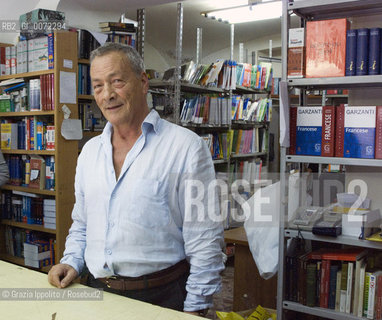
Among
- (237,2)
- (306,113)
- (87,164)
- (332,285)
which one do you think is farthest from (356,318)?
(237,2)

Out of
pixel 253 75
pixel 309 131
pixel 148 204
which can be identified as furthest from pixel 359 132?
pixel 253 75

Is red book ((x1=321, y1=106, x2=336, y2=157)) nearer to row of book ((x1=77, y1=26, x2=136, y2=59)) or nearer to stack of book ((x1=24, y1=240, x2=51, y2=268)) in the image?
row of book ((x1=77, y1=26, x2=136, y2=59))

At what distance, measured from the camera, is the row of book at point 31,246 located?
3.91 m

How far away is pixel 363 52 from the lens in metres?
2.10

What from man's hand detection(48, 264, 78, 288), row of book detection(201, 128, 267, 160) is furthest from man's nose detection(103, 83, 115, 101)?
row of book detection(201, 128, 267, 160)

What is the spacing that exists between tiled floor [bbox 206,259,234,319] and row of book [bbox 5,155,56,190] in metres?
1.67

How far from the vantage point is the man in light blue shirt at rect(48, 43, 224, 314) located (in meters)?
1.50

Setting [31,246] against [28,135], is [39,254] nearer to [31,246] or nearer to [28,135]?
[31,246]

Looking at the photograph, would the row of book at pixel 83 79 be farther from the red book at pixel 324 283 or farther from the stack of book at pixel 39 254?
the red book at pixel 324 283

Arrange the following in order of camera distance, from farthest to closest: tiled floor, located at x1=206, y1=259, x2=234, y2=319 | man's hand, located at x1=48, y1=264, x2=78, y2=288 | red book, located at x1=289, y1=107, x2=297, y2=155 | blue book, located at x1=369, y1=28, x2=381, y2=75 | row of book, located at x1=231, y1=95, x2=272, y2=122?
1. row of book, located at x1=231, y1=95, x2=272, y2=122
2. tiled floor, located at x1=206, y1=259, x2=234, y2=319
3. red book, located at x1=289, y1=107, x2=297, y2=155
4. blue book, located at x1=369, y1=28, x2=381, y2=75
5. man's hand, located at x1=48, y1=264, x2=78, y2=288

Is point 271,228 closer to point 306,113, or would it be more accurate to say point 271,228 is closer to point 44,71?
point 306,113

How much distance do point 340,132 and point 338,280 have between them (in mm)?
730

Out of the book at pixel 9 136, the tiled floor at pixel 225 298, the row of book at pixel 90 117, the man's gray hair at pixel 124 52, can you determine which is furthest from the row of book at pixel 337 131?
the book at pixel 9 136

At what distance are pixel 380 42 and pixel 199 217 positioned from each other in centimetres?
129
